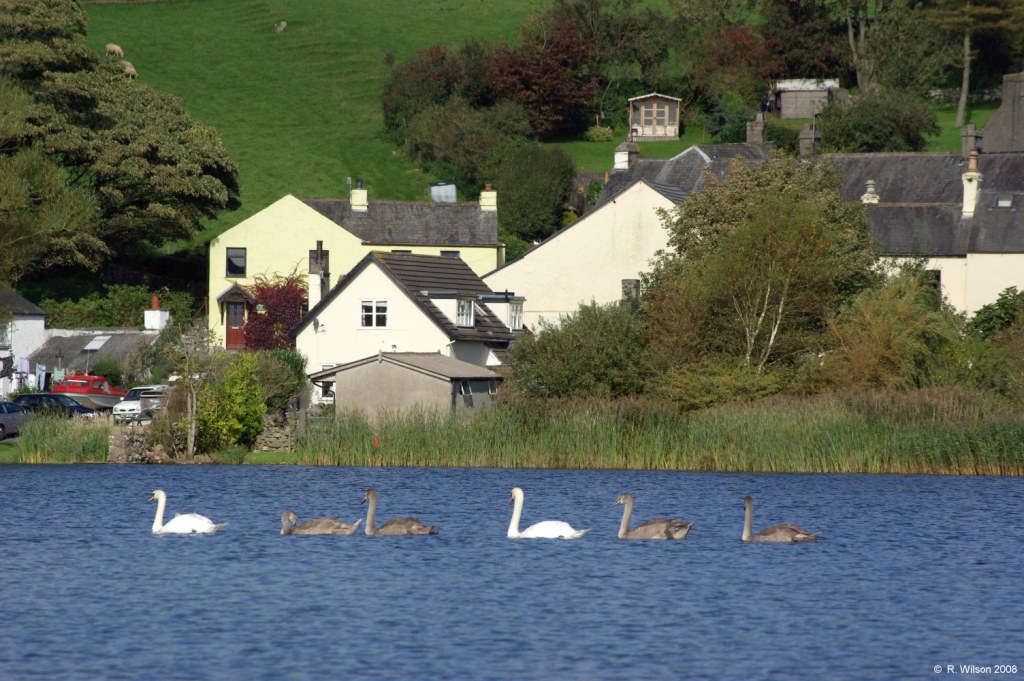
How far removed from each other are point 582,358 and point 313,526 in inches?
925

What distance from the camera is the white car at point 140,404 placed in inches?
2125

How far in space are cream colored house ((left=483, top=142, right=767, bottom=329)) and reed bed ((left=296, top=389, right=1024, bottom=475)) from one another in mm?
23487

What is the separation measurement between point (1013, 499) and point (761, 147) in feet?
173

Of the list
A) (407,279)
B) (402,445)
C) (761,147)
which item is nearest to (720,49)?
(761,147)

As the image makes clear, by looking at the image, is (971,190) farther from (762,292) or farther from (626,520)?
(626,520)

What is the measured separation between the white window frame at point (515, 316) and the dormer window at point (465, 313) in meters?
4.34

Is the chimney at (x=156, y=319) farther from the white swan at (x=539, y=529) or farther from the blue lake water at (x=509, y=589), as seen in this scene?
the white swan at (x=539, y=529)

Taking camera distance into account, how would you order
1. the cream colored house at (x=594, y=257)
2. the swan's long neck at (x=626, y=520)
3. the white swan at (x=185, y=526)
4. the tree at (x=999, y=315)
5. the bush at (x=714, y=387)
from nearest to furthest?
the swan's long neck at (x=626, y=520)
the white swan at (x=185, y=526)
the bush at (x=714, y=387)
the tree at (x=999, y=315)
the cream colored house at (x=594, y=257)

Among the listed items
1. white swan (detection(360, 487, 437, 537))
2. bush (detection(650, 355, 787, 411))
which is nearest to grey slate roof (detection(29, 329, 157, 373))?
bush (detection(650, 355, 787, 411))

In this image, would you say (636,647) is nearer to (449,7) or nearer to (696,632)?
(696,632)

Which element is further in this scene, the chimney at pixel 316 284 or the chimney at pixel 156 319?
the chimney at pixel 156 319

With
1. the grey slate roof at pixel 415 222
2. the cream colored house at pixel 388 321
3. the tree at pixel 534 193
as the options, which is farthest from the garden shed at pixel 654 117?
the cream colored house at pixel 388 321

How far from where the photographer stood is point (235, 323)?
83250mm

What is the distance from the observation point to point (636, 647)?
21.7 metres
